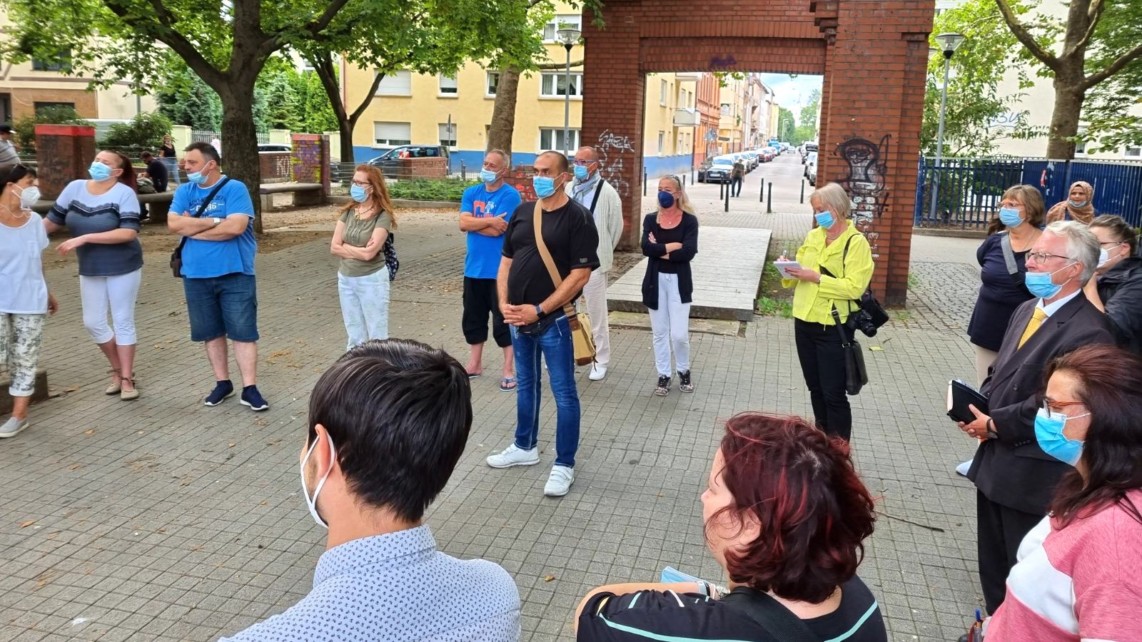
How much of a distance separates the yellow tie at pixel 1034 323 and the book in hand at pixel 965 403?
0.93ft

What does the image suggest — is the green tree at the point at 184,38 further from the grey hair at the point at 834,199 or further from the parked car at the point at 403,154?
the parked car at the point at 403,154

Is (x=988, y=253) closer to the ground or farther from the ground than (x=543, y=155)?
closer to the ground

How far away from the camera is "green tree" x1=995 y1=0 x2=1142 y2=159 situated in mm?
12197

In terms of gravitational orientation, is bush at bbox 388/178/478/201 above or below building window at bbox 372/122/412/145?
below

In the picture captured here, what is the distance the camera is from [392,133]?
46344mm

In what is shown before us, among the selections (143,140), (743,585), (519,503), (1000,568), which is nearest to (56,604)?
(519,503)

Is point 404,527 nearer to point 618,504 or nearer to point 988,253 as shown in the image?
→ point 618,504

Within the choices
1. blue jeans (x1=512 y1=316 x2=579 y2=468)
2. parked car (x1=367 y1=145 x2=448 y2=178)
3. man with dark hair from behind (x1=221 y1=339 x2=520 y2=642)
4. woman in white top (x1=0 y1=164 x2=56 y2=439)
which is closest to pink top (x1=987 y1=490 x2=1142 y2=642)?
man with dark hair from behind (x1=221 y1=339 x2=520 y2=642)

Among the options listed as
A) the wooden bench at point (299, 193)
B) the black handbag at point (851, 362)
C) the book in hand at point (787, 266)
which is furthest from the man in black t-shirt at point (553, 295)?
the wooden bench at point (299, 193)

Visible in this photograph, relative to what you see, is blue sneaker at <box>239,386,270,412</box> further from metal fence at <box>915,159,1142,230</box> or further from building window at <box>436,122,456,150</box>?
building window at <box>436,122,456,150</box>

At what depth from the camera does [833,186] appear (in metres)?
5.25

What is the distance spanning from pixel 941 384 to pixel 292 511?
18.8 ft

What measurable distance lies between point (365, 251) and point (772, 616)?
17.1 ft

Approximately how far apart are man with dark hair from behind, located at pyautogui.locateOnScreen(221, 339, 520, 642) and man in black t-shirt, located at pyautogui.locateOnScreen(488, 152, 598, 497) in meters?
3.25
